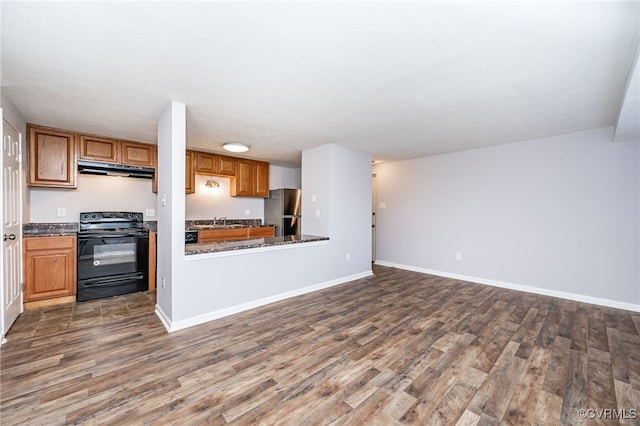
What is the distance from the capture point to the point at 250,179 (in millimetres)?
5551

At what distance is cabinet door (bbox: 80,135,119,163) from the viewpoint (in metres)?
3.62

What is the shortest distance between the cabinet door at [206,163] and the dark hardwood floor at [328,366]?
247 centimetres

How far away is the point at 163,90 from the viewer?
2.37 meters

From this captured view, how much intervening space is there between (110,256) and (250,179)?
2735 millimetres

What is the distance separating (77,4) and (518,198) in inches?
207

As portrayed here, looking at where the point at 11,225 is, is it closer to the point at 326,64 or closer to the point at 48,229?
the point at 48,229

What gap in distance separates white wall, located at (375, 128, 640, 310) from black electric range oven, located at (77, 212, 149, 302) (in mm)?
4667

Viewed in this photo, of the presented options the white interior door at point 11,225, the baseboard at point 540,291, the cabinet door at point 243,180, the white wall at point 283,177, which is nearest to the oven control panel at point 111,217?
the white interior door at point 11,225

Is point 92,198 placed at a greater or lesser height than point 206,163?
lesser

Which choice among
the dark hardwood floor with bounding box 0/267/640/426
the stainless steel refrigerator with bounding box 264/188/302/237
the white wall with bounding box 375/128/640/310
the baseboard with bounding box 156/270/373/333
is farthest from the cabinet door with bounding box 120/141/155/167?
the white wall with bounding box 375/128/640/310

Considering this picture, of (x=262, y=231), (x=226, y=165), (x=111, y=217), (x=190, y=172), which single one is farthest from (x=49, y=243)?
(x=262, y=231)

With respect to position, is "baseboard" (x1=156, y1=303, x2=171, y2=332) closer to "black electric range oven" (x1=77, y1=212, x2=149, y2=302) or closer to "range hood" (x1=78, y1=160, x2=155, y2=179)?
"black electric range oven" (x1=77, y1=212, x2=149, y2=302)

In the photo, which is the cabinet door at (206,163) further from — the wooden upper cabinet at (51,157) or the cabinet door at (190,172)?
the wooden upper cabinet at (51,157)

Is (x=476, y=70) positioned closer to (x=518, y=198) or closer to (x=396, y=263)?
(x=518, y=198)
